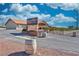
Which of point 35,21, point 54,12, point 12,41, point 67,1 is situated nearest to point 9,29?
point 12,41

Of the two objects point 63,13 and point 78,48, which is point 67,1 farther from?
point 78,48

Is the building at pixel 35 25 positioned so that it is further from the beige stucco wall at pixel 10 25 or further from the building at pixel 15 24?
the beige stucco wall at pixel 10 25

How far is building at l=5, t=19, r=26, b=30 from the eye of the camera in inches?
125

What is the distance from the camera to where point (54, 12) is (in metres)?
3.16

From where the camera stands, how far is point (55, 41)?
3184mm

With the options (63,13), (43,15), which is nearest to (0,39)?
(43,15)

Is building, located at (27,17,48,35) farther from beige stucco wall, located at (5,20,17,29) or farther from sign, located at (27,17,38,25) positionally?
beige stucco wall, located at (5,20,17,29)

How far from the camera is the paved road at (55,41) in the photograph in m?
3.13

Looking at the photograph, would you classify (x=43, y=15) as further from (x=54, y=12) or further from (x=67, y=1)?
(x=67, y=1)

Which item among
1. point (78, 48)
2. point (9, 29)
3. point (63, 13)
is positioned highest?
point (63, 13)

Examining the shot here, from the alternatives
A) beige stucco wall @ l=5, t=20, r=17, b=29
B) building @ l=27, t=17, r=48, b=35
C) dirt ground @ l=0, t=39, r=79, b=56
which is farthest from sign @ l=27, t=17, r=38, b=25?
dirt ground @ l=0, t=39, r=79, b=56

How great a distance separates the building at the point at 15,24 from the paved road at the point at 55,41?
7 cm

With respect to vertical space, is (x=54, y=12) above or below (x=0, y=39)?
above

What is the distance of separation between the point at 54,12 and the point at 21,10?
1.43ft
